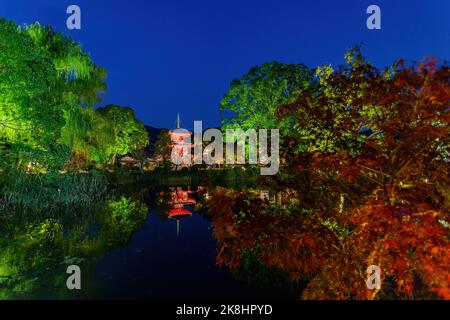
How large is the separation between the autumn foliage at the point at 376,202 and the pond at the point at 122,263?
1532 millimetres

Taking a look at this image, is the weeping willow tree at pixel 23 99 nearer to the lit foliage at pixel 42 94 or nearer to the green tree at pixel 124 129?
the lit foliage at pixel 42 94

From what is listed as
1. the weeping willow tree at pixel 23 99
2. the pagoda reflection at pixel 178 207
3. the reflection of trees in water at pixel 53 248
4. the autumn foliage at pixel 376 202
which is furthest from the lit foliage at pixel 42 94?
the autumn foliage at pixel 376 202

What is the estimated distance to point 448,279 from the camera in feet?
8.31

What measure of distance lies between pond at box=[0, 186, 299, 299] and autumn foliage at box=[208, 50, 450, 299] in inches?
60.3

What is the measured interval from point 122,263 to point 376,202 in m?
6.65

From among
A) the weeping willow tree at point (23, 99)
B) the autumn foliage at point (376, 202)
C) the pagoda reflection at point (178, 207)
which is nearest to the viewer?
the autumn foliage at point (376, 202)

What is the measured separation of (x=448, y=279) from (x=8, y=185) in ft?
50.1

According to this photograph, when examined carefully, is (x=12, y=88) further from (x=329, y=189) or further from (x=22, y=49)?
(x=329, y=189)

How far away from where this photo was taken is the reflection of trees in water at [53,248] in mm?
5898

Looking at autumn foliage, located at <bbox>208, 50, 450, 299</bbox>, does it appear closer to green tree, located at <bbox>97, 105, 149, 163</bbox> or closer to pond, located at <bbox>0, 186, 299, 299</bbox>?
pond, located at <bbox>0, 186, 299, 299</bbox>


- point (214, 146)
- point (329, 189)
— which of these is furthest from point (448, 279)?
point (214, 146)

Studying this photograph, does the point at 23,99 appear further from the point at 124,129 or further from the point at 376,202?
the point at 124,129

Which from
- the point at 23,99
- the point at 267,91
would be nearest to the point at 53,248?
the point at 23,99
